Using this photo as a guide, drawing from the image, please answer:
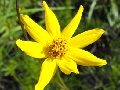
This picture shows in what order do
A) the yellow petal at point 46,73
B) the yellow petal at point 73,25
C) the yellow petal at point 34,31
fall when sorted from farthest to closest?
the yellow petal at point 73,25
the yellow petal at point 34,31
the yellow petal at point 46,73

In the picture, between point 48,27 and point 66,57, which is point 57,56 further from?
point 48,27

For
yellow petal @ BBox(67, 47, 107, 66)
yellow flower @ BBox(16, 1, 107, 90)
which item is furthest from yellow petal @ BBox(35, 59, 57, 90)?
yellow petal @ BBox(67, 47, 107, 66)

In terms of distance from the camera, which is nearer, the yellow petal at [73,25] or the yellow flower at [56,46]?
the yellow flower at [56,46]

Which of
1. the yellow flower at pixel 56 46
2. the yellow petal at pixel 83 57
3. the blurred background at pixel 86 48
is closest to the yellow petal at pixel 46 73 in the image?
the yellow flower at pixel 56 46

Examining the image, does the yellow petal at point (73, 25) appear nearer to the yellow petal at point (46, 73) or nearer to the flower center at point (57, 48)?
the flower center at point (57, 48)

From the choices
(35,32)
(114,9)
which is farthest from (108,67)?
(35,32)

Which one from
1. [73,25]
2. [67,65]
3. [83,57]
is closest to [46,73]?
[67,65]
